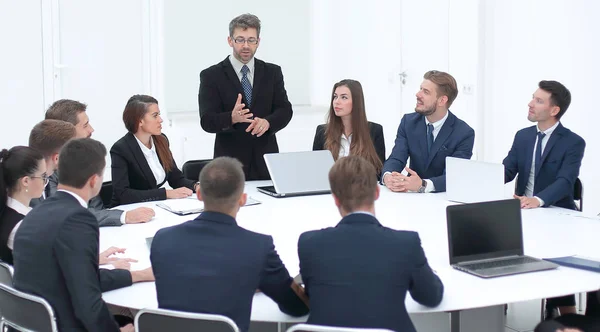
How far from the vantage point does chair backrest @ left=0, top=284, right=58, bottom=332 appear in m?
2.49

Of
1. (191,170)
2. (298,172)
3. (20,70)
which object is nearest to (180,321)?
(298,172)

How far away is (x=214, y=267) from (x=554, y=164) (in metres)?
2.75

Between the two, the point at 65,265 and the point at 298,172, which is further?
the point at 298,172

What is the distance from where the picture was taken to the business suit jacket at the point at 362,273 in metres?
2.34

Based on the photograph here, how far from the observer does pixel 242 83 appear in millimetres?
5148

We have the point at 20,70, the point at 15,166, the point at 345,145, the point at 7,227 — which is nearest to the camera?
the point at 7,227

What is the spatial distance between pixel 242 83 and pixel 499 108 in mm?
2773

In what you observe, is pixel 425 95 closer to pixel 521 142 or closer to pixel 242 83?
pixel 521 142

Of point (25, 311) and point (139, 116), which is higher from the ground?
point (139, 116)

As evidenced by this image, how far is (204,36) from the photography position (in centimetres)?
771

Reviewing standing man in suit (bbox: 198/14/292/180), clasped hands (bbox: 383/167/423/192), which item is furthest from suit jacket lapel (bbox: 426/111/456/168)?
standing man in suit (bbox: 198/14/292/180)

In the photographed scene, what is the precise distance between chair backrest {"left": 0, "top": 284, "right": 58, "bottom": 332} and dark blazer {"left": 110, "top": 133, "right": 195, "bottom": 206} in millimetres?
1667

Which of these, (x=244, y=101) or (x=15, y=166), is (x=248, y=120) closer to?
(x=244, y=101)

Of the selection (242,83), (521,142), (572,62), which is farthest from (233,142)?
(572,62)
